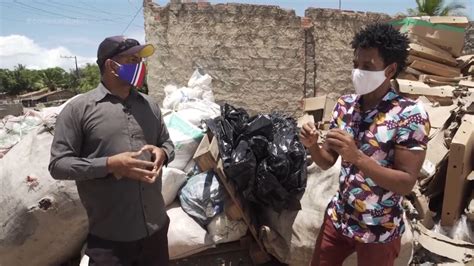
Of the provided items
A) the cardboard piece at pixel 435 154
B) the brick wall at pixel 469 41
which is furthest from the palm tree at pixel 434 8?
the cardboard piece at pixel 435 154

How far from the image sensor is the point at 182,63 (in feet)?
20.0

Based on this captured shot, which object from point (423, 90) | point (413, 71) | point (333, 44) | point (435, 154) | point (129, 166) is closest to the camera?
point (129, 166)

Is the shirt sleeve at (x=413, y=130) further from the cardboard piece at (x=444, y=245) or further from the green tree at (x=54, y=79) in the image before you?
the green tree at (x=54, y=79)

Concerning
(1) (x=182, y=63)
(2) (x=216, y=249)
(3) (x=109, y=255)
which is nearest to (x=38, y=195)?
(3) (x=109, y=255)

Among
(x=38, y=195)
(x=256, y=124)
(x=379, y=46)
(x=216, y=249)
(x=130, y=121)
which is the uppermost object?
(x=379, y=46)

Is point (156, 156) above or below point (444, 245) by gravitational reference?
above

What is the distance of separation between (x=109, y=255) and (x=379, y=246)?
1239mm

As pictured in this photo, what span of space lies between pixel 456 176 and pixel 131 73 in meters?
2.60

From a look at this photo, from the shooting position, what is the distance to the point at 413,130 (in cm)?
165

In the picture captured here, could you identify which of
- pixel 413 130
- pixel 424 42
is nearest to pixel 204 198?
pixel 413 130

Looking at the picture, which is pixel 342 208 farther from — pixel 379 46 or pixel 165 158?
pixel 165 158

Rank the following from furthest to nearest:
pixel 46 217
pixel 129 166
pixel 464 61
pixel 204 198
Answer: pixel 464 61 < pixel 204 198 < pixel 46 217 < pixel 129 166

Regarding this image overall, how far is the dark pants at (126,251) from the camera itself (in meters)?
1.81

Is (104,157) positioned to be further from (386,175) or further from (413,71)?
(413,71)
